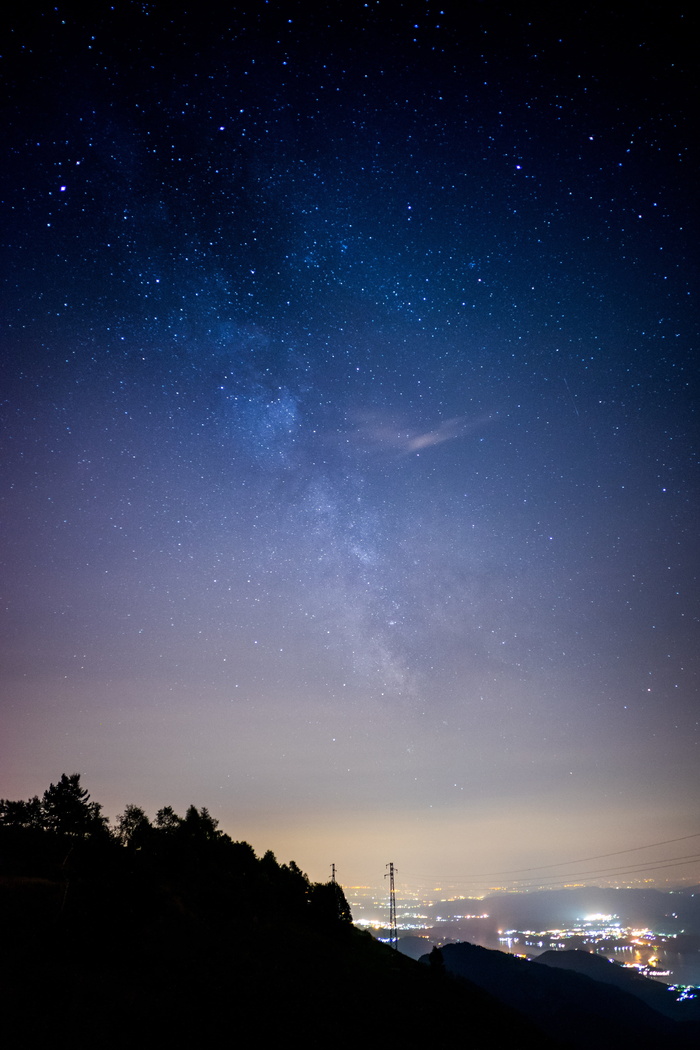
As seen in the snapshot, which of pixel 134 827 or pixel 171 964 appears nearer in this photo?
pixel 171 964

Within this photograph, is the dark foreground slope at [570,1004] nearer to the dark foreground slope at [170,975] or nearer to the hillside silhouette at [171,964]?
the hillside silhouette at [171,964]

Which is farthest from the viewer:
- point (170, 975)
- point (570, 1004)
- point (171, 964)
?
point (570, 1004)

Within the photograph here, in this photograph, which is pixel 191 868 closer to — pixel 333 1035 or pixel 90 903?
pixel 90 903

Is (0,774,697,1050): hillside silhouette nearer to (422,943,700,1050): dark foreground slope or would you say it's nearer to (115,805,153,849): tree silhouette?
(115,805,153,849): tree silhouette

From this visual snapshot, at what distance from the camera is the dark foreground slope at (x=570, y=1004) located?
66.9 meters

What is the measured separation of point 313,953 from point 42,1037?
71.8 ft

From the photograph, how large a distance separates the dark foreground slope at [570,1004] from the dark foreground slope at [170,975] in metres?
49.6

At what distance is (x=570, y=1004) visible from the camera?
3019 inches

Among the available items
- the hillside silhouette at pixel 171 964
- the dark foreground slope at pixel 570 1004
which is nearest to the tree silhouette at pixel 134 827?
the hillside silhouette at pixel 171 964

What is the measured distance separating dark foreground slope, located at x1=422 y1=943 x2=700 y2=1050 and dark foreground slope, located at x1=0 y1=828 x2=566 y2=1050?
4962cm

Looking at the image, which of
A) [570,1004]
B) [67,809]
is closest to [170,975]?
[67,809]

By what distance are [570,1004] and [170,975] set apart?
93.0 metres

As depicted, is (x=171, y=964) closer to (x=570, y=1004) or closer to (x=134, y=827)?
(x=134, y=827)

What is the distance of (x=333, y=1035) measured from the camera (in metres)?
15.7
